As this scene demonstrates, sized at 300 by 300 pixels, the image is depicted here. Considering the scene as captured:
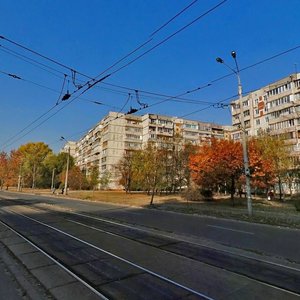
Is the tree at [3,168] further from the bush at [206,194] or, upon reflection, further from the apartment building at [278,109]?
the bush at [206,194]

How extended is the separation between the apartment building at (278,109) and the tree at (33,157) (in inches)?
2507

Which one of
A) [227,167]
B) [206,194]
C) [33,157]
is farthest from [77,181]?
[227,167]

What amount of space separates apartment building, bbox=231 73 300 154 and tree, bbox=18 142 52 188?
6367 cm

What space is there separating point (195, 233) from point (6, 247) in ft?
24.0

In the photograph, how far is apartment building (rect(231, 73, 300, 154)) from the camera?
65.1 meters

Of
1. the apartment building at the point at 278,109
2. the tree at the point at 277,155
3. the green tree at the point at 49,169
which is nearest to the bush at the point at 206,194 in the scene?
the tree at the point at 277,155

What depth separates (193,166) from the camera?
38.5 m

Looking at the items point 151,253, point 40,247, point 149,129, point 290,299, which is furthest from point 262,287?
point 149,129

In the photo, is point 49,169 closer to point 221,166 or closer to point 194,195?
point 194,195

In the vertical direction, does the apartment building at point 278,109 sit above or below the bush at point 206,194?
above

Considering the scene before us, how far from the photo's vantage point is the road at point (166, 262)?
20.0 feet

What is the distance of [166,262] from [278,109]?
6821 centimetres

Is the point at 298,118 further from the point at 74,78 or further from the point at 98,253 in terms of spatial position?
the point at 98,253

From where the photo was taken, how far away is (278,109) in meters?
69.7
